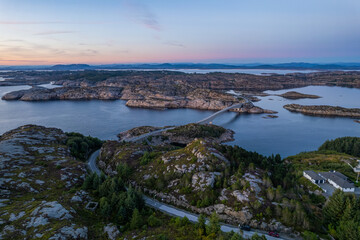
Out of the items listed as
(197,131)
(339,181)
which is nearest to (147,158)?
(339,181)

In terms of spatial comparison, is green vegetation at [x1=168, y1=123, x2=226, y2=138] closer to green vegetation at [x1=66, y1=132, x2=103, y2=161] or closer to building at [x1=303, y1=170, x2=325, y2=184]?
green vegetation at [x1=66, y1=132, x2=103, y2=161]

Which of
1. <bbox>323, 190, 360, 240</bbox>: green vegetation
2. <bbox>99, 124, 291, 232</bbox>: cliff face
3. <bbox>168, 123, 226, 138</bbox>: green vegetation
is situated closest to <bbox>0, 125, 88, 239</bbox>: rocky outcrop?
<bbox>99, 124, 291, 232</bbox>: cliff face

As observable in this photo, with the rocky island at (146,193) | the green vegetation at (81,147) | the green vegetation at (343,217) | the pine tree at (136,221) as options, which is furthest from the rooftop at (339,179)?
the green vegetation at (81,147)

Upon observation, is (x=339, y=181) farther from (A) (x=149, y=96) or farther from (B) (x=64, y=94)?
(B) (x=64, y=94)

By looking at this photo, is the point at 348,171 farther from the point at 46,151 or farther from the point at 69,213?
the point at 46,151

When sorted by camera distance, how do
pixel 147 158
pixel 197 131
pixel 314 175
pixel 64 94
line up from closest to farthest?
pixel 314 175, pixel 147 158, pixel 197 131, pixel 64 94

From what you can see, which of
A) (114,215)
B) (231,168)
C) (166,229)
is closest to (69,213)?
(114,215)
